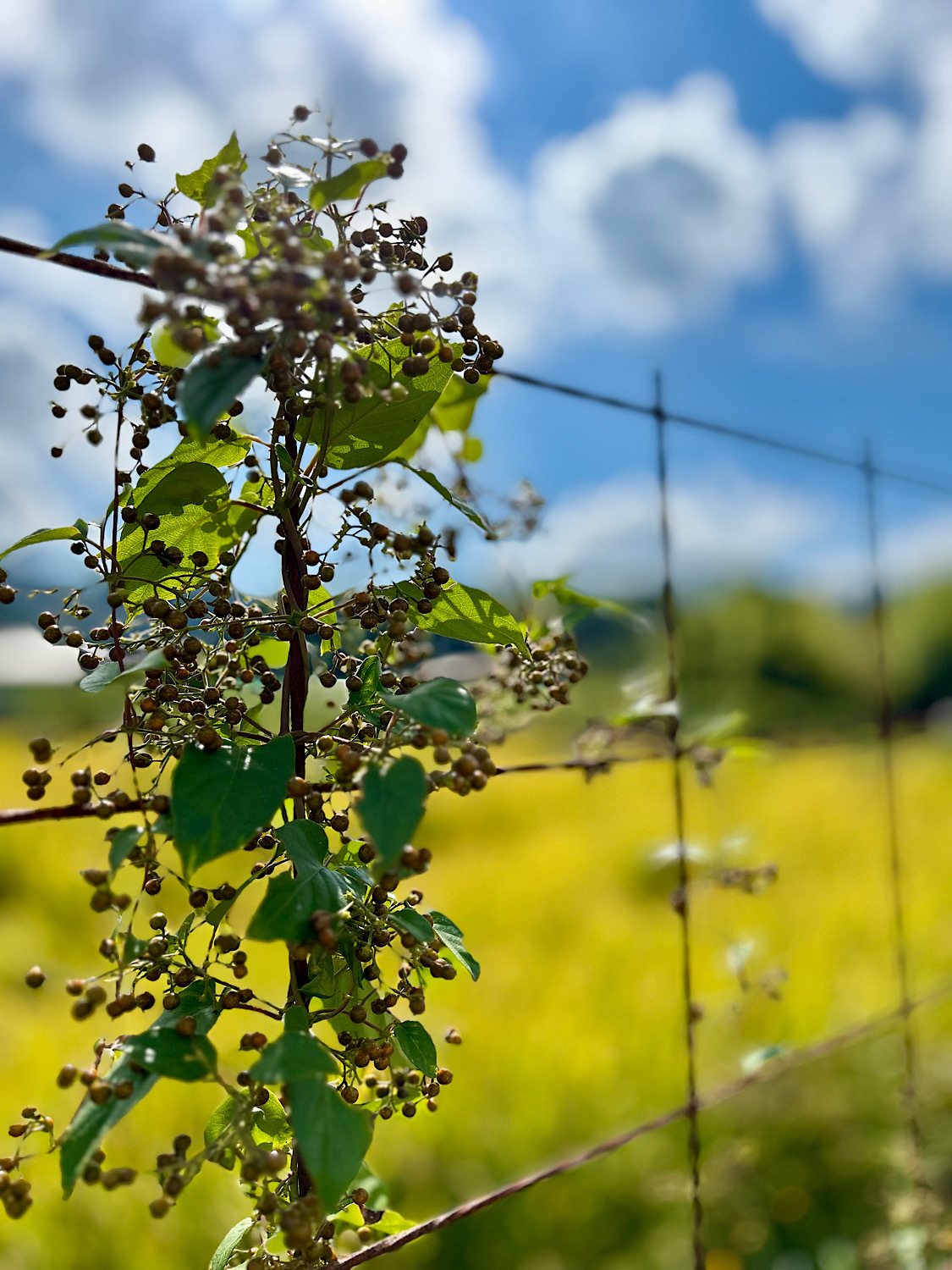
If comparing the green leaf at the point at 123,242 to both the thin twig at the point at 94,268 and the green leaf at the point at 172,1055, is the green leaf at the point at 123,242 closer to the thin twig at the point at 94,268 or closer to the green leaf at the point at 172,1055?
the thin twig at the point at 94,268

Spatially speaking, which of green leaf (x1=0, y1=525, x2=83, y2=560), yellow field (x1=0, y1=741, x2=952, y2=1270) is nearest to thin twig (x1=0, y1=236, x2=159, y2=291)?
green leaf (x1=0, y1=525, x2=83, y2=560)

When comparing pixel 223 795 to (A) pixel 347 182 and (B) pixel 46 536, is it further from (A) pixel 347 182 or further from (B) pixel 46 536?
(A) pixel 347 182

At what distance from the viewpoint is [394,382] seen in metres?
0.57

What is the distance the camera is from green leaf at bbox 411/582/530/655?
60 cm

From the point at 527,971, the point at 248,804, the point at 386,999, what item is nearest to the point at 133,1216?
the point at 527,971

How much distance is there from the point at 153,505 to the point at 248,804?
193 millimetres

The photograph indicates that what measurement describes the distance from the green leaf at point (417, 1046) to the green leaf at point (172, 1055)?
0.13 meters

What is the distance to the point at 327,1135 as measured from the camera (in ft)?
1.47

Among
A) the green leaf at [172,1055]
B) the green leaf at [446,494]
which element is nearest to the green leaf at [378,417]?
the green leaf at [446,494]

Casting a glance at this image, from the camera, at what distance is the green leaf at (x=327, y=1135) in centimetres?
44

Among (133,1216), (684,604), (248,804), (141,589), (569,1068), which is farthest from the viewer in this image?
(684,604)

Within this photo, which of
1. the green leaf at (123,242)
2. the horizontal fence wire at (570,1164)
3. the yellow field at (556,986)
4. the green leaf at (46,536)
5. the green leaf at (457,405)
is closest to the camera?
the green leaf at (123,242)

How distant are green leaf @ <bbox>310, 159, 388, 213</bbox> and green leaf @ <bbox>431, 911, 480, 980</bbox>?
1.33 ft

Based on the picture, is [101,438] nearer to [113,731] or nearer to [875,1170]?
[113,731]
